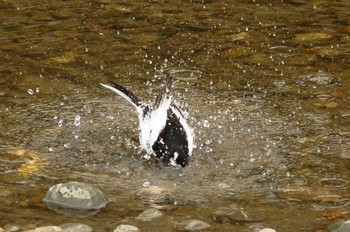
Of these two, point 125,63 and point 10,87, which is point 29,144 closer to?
point 10,87

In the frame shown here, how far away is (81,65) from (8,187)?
2892 millimetres

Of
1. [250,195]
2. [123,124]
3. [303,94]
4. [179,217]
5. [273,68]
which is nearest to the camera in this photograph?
[179,217]

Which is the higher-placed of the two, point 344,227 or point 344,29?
point 344,29

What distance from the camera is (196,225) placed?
5.26 meters

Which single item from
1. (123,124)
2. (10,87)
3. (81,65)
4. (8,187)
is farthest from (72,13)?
(8,187)

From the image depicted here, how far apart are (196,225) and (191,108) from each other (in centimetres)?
234

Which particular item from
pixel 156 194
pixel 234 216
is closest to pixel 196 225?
pixel 234 216

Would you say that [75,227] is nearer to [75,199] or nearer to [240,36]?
[75,199]

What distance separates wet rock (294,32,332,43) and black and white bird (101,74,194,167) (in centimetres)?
277

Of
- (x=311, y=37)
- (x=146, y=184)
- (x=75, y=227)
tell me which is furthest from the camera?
(x=311, y=37)

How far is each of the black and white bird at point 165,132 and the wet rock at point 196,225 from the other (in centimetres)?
106

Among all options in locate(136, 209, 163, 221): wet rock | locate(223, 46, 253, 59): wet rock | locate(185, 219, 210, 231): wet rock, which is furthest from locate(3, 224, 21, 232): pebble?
locate(223, 46, 253, 59): wet rock

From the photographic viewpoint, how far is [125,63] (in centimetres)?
859

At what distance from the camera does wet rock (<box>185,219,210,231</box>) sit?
5242 mm
